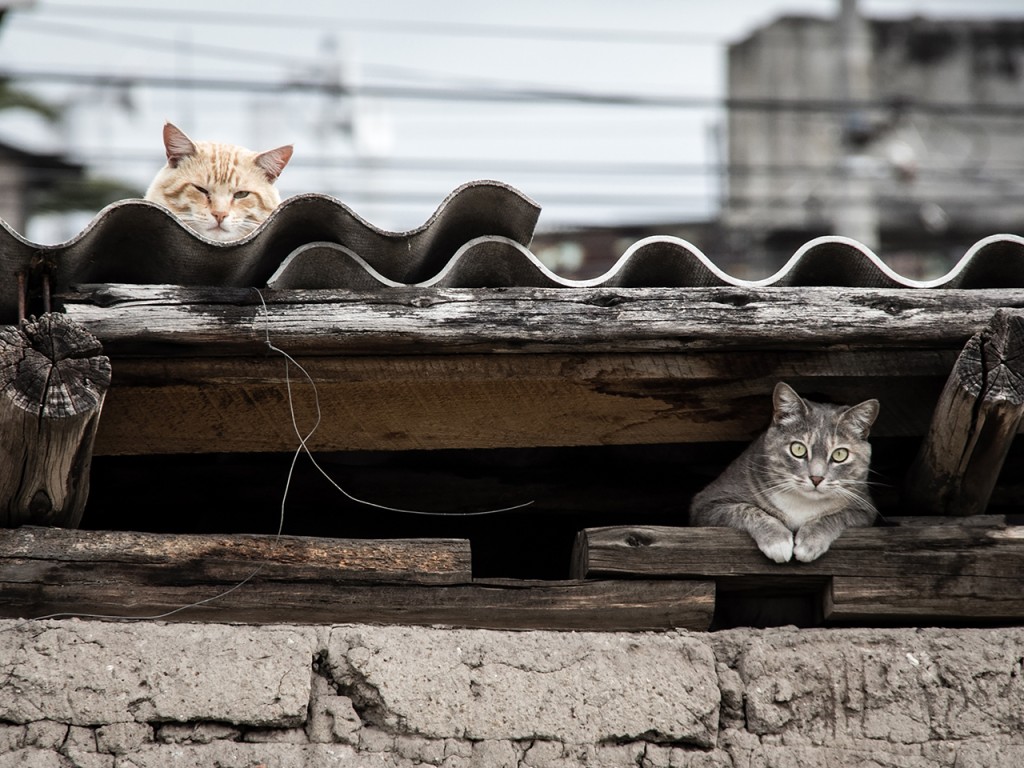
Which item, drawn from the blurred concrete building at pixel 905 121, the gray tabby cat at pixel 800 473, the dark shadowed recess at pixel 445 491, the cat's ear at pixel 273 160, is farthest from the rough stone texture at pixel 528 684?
the blurred concrete building at pixel 905 121

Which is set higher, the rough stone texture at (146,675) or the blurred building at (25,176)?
the blurred building at (25,176)

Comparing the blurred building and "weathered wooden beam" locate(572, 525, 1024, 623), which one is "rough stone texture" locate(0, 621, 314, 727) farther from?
the blurred building

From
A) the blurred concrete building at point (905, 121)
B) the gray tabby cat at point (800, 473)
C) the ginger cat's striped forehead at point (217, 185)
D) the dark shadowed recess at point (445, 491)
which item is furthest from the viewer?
the blurred concrete building at point (905, 121)

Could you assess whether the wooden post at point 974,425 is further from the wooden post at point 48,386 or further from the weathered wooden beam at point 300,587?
the wooden post at point 48,386

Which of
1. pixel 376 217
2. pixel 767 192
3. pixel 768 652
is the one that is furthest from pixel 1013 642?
pixel 767 192

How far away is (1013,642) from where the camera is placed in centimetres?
307

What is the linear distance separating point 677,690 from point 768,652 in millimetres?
259

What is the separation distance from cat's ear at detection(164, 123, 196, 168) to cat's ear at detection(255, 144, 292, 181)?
0.77ft

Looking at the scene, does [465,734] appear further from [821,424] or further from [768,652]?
[821,424]

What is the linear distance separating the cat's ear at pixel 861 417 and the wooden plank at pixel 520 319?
1.20 feet

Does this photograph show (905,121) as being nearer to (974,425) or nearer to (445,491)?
(445,491)

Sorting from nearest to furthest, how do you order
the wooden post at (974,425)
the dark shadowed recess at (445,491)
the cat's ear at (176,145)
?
the wooden post at (974,425) → the dark shadowed recess at (445,491) → the cat's ear at (176,145)

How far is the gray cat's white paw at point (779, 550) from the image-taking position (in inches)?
121

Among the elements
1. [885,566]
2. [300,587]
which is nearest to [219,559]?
[300,587]
